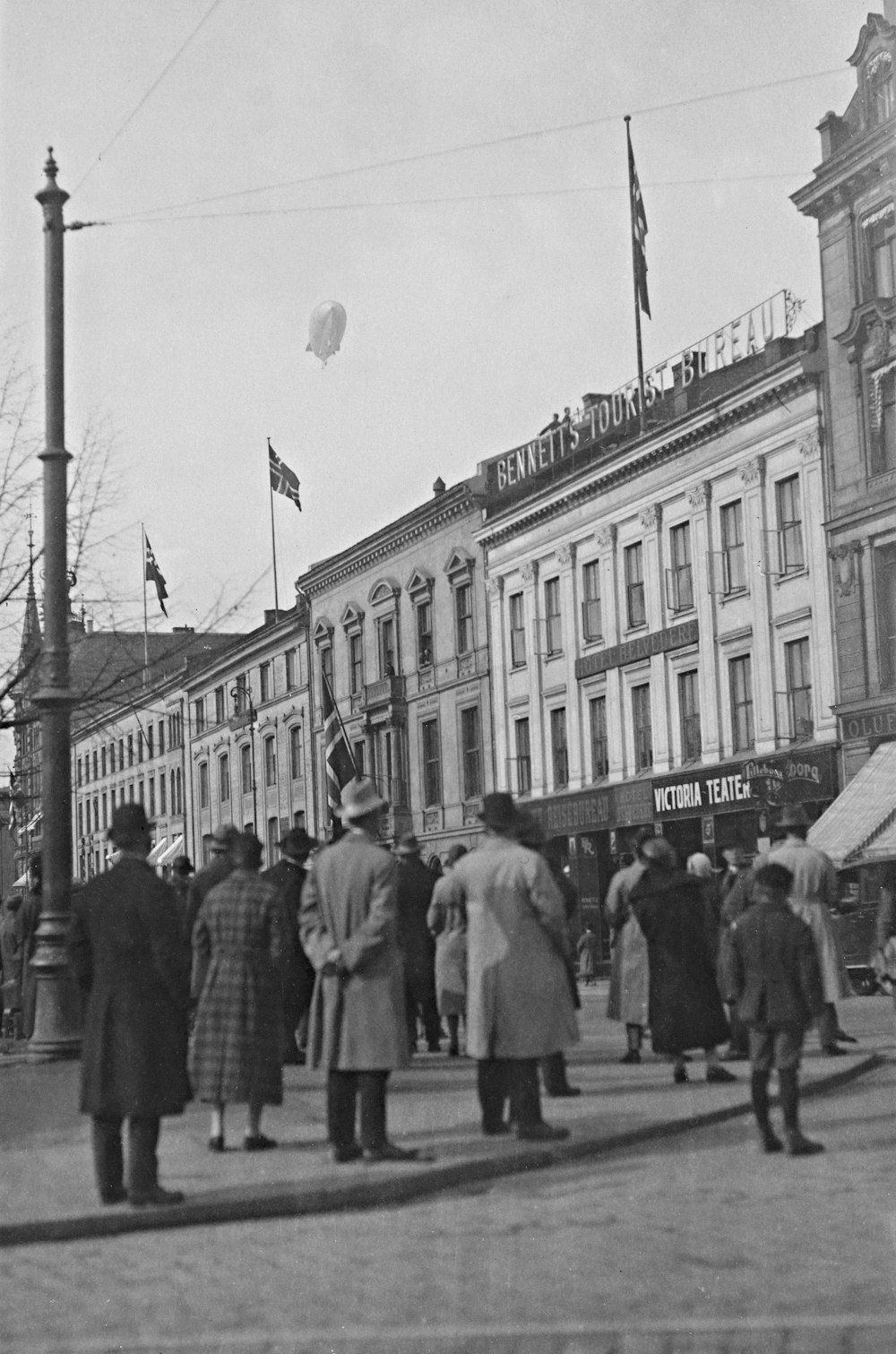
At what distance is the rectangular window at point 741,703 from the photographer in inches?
1325

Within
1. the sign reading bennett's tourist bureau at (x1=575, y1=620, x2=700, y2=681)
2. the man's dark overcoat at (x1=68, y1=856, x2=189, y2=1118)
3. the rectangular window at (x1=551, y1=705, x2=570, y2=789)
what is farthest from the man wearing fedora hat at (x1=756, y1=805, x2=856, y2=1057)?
the rectangular window at (x1=551, y1=705, x2=570, y2=789)

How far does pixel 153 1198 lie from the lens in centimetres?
798

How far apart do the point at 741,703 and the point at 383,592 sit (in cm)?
1688

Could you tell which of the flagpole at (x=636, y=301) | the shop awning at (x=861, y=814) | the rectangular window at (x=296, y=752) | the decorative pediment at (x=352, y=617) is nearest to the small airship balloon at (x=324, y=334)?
the flagpole at (x=636, y=301)

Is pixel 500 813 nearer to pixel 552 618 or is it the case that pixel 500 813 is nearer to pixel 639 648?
pixel 639 648

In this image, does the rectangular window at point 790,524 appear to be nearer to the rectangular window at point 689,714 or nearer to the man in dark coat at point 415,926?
the rectangular window at point 689,714

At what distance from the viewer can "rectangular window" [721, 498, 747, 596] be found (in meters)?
33.9

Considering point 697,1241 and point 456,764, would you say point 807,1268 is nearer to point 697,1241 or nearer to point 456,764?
point 697,1241

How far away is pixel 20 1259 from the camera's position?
7211 mm

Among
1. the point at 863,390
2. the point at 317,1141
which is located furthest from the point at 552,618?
the point at 317,1141

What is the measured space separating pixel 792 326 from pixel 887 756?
8.35m

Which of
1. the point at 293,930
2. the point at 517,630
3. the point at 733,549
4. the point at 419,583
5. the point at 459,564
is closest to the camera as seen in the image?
the point at 293,930

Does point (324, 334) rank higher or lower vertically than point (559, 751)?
higher

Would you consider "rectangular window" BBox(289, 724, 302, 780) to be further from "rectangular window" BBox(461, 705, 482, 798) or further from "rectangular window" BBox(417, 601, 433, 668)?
"rectangular window" BBox(461, 705, 482, 798)
